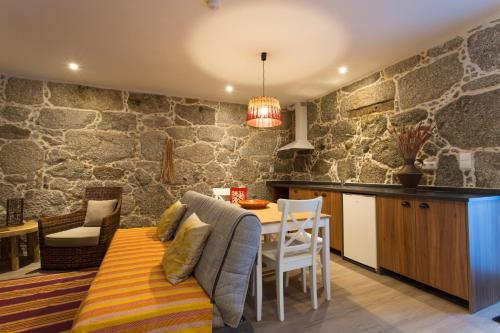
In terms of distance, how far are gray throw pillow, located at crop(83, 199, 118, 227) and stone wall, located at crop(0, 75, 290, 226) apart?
57 cm

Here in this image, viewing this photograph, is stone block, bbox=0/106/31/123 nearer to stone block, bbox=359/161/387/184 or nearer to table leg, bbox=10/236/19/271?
table leg, bbox=10/236/19/271

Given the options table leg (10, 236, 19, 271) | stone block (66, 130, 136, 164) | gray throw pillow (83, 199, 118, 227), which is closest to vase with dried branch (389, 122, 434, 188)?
gray throw pillow (83, 199, 118, 227)

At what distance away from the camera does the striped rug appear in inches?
69.6

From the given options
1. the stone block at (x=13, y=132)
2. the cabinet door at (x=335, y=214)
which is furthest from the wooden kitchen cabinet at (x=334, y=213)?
the stone block at (x=13, y=132)

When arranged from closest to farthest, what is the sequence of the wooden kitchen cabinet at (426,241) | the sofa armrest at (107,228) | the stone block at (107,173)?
the wooden kitchen cabinet at (426,241), the sofa armrest at (107,228), the stone block at (107,173)

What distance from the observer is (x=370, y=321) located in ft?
6.05

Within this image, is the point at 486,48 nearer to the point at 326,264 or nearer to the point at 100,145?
the point at 326,264

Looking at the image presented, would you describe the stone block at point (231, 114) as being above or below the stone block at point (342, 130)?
above

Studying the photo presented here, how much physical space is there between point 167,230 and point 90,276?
1038 mm

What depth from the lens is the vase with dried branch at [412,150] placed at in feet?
8.84

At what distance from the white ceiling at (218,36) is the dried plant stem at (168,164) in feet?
3.49

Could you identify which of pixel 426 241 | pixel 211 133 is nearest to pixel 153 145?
pixel 211 133

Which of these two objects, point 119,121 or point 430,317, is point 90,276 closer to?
point 119,121

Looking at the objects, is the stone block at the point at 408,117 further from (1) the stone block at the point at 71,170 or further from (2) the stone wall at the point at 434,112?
(1) the stone block at the point at 71,170
